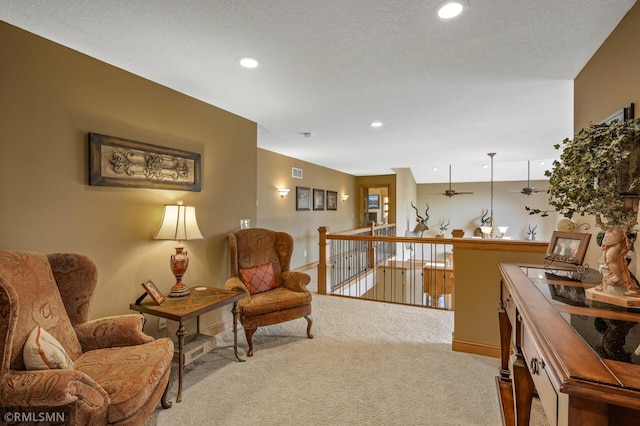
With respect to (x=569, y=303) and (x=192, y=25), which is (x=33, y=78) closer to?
(x=192, y=25)

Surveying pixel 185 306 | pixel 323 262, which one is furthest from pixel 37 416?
pixel 323 262

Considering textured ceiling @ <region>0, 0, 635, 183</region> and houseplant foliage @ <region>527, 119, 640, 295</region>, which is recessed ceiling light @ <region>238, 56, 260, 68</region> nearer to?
textured ceiling @ <region>0, 0, 635, 183</region>

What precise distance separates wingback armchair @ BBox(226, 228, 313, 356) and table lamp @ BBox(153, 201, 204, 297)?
49 centimetres

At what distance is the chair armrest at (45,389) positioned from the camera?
1242 millimetres

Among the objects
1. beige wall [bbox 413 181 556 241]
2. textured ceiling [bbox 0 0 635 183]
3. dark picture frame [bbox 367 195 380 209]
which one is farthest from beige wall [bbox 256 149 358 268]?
beige wall [bbox 413 181 556 241]

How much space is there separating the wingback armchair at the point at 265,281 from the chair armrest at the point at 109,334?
958mm

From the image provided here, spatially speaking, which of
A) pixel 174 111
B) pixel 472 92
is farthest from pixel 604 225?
pixel 174 111

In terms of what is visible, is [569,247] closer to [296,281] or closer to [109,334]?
[296,281]

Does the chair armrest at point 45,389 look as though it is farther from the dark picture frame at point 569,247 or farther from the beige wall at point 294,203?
the beige wall at point 294,203

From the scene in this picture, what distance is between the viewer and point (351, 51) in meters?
2.12

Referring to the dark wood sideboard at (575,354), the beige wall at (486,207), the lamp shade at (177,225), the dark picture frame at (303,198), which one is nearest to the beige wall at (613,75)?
the dark wood sideboard at (575,354)

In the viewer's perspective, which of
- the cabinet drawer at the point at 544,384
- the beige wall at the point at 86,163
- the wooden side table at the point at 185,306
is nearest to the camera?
the cabinet drawer at the point at 544,384

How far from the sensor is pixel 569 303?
1282mm

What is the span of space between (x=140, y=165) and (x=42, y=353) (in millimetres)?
1520
